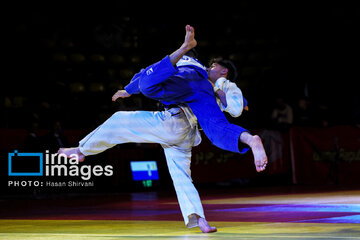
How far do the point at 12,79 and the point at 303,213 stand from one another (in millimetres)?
10256

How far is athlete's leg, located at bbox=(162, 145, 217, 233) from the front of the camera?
524 centimetres

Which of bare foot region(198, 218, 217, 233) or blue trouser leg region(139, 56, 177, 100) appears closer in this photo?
blue trouser leg region(139, 56, 177, 100)

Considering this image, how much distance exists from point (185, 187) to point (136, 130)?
0.64 metres

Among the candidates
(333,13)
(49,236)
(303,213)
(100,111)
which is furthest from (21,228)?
(333,13)

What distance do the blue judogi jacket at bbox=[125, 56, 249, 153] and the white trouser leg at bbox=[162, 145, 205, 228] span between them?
43cm

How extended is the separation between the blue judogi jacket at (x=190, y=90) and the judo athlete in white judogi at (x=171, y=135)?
8cm

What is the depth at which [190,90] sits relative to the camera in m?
5.05

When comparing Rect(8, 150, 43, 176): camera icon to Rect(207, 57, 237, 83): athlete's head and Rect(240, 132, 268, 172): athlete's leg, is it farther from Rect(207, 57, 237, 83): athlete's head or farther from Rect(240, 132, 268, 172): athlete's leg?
Rect(240, 132, 268, 172): athlete's leg

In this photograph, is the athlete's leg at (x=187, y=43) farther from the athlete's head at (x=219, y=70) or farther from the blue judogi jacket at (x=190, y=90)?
the athlete's head at (x=219, y=70)

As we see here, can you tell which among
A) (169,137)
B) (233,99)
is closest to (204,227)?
(169,137)

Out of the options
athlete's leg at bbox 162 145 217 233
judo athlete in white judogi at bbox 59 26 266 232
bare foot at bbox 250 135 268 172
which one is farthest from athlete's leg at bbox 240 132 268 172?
athlete's leg at bbox 162 145 217 233

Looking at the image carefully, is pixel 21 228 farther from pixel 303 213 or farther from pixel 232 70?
pixel 303 213

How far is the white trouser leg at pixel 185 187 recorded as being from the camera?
5254 mm

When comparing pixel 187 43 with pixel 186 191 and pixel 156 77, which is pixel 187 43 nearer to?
pixel 156 77
